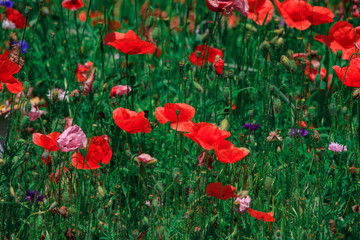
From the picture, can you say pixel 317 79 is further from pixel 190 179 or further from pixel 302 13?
pixel 190 179

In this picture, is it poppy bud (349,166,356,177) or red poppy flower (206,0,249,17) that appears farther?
red poppy flower (206,0,249,17)

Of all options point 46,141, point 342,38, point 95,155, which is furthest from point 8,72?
point 342,38

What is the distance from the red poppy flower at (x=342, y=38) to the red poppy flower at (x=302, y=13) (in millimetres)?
69

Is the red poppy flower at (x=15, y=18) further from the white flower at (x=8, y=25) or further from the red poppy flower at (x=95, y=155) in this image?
the red poppy flower at (x=95, y=155)

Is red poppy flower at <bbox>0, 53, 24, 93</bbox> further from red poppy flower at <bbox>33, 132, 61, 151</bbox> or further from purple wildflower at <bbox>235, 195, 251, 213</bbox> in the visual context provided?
purple wildflower at <bbox>235, 195, 251, 213</bbox>

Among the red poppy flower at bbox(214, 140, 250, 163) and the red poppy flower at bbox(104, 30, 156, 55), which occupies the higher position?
the red poppy flower at bbox(104, 30, 156, 55)

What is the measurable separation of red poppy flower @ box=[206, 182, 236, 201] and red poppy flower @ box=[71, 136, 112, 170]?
428 mm

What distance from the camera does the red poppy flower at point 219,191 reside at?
5.80 ft

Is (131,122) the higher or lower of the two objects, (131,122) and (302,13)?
the lower

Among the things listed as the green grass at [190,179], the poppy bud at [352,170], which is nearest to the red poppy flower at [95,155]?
the green grass at [190,179]

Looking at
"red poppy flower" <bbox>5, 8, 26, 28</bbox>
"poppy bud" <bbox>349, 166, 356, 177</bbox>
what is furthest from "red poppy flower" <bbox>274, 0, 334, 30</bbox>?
"red poppy flower" <bbox>5, 8, 26, 28</bbox>

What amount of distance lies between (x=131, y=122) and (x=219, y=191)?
392mm

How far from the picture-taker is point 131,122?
186cm

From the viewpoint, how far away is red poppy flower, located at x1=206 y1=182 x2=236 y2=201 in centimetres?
177
